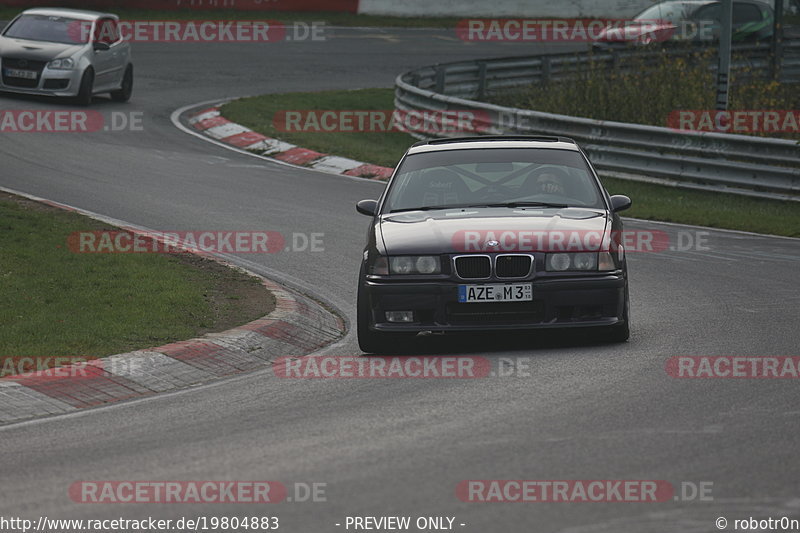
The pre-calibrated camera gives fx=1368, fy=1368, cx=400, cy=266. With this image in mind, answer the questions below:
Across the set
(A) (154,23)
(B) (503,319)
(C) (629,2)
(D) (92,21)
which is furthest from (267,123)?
(C) (629,2)

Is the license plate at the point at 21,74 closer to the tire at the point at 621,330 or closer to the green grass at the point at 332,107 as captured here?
the green grass at the point at 332,107

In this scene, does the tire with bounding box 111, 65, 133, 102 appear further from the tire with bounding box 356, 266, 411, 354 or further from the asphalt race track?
the tire with bounding box 356, 266, 411, 354

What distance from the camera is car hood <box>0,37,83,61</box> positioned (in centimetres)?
2534

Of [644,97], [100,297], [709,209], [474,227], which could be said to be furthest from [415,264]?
[644,97]

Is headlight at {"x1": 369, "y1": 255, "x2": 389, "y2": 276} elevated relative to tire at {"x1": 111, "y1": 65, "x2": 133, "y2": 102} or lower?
elevated

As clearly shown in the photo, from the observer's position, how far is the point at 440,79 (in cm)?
2789

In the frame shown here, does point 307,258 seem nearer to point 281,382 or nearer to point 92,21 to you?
point 281,382

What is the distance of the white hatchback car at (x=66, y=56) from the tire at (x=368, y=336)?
16.9 metres

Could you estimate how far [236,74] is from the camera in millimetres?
33000

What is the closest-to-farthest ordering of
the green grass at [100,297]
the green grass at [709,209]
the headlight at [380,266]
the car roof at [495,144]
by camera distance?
the headlight at [380,266] → the green grass at [100,297] → the car roof at [495,144] → the green grass at [709,209]

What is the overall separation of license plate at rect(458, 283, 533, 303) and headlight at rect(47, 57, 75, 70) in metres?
17.6

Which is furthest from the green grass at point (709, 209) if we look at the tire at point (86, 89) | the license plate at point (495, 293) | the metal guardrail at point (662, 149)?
the tire at point (86, 89)

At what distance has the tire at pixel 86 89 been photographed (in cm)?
2562

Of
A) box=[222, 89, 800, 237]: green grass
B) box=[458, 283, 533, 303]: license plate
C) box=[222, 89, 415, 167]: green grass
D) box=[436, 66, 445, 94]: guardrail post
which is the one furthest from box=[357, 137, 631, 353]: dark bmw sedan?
box=[436, 66, 445, 94]: guardrail post
